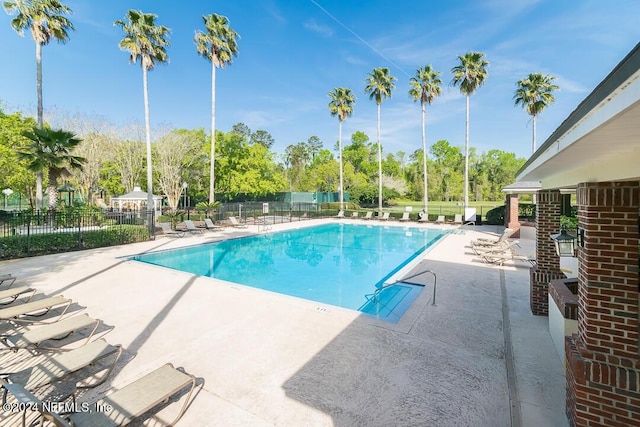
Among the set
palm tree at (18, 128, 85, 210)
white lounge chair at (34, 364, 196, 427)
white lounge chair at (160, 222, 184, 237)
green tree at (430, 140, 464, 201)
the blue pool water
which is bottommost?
the blue pool water

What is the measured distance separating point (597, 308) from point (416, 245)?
13.0 m

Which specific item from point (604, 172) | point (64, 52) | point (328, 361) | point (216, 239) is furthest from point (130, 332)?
point (64, 52)

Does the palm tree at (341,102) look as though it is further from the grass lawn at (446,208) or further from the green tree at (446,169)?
the green tree at (446,169)

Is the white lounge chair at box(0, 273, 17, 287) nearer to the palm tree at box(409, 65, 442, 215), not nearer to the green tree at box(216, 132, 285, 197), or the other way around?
the green tree at box(216, 132, 285, 197)

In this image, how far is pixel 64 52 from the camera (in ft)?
65.3

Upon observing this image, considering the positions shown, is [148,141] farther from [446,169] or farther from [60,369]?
[446,169]

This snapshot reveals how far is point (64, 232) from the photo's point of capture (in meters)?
11.5

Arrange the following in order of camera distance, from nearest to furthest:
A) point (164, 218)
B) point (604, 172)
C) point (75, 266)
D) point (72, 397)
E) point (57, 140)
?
1. point (604, 172)
2. point (72, 397)
3. point (75, 266)
4. point (57, 140)
5. point (164, 218)

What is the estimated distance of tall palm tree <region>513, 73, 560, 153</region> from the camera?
25.4 metres

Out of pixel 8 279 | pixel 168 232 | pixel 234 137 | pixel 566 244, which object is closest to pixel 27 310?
pixel 8 279

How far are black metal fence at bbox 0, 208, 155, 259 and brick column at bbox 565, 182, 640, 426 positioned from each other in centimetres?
1420

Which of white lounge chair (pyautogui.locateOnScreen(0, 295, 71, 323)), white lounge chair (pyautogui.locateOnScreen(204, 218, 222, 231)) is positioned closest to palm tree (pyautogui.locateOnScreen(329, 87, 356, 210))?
white lounge chair (pyautogui.locateOnScreen(204, 218, 222, 231))

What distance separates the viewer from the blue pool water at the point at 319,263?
787 cm

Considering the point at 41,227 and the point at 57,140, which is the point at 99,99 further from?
the point at 41,227
